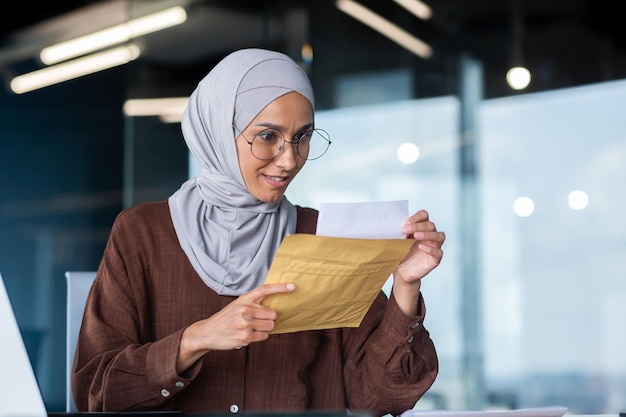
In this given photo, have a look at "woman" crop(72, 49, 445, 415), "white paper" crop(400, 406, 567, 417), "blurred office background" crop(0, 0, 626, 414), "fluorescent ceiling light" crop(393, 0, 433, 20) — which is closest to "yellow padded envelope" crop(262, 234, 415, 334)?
"woman" crop(72, 49, 445, 415)

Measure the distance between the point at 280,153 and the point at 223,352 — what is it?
14.8 inches

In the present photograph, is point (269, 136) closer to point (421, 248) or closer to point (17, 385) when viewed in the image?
point (421, 248)

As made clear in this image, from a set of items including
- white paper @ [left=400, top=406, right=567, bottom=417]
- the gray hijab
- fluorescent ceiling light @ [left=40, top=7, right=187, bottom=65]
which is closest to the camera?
white paper @ [left=400, top=406, right=567, bottom=417]

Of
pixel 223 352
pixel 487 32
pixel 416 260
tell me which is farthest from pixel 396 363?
pixel 487 32

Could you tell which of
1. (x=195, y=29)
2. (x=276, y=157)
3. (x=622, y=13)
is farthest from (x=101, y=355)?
(x=622, y=13)

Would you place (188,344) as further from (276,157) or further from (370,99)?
(370,99)

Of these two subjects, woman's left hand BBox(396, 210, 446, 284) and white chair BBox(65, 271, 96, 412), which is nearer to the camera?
woman's left hand BBox(396, 210, 446, 284)

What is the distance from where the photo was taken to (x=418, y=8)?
181 inches

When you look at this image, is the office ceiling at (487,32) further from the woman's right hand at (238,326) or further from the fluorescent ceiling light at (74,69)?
the woman's right hand at (238,326)

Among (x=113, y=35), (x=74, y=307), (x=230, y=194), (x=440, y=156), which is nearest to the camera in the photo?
(x=230, y=194)

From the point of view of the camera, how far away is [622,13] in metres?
4.48

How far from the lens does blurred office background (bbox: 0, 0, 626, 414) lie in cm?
435

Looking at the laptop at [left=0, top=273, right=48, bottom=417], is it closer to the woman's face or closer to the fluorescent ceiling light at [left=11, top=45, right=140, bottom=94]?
the woman's face

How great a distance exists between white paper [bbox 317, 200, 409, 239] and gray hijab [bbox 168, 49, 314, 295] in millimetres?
395
